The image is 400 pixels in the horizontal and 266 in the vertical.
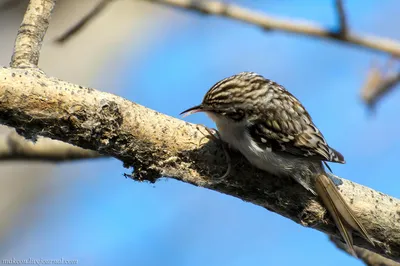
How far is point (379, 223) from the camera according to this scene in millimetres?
2604

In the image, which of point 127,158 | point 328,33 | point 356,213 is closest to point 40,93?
point 127,158

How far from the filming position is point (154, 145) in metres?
2.33

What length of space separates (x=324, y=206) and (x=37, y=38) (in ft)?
4.21

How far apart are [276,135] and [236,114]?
0.18 m

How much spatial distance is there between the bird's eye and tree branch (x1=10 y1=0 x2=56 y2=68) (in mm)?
798

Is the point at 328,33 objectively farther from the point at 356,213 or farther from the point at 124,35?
the point at 124,35

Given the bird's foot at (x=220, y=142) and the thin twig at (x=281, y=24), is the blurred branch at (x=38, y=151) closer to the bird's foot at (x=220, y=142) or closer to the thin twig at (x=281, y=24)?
the bird's foot at (x=220, y=142)

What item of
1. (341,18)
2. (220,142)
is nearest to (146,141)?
(220,142)

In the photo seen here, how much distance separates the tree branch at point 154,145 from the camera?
2.12 metres

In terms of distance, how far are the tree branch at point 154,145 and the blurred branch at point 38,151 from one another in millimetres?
789

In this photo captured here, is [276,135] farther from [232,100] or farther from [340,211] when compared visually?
[340,211]

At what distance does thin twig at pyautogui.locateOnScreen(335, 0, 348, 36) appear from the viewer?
286 centimetres

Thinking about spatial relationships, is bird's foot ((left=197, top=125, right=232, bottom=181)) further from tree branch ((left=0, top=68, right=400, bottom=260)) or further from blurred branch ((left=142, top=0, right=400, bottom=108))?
blurred branch ((left=142, top=0, right=400, bottom=108))

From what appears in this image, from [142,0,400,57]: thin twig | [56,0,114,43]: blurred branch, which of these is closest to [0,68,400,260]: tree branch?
[56,0,114,43]: blurred branch
